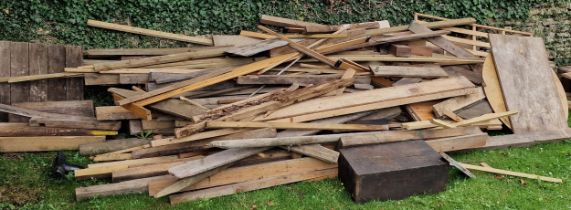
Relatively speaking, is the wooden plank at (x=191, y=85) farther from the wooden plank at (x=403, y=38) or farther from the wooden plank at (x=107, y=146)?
the wooden plank at (x=403, y=38)

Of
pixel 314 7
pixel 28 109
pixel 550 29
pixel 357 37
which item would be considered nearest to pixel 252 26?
pixel 314 7

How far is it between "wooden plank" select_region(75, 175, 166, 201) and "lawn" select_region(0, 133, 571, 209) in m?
0.05

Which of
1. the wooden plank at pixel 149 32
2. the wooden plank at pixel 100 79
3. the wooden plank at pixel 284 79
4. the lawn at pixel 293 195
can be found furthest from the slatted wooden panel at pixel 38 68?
the wooden plank at pixel 284 79

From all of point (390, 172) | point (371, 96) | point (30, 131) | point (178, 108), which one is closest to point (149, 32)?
point (178, 108)

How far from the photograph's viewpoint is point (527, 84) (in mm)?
7074

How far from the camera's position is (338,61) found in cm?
645

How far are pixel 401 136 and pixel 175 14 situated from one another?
142 inches

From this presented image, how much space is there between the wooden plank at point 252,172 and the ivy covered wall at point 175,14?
9.01 feet

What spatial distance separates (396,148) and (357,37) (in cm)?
215

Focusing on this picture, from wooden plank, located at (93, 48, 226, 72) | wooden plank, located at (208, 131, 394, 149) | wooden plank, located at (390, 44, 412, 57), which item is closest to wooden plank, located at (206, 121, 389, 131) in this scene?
wooden plank, located at (208, 131, 394, 149)

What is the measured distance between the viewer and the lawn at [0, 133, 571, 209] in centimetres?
477

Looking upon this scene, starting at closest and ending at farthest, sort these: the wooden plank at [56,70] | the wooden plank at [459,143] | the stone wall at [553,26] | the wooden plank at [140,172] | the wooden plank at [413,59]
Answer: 1. the wooden plank at [140,172]
2. the wooden plank at [459,143]
3. the wooden plank at [56,70]
4. the wooden plank at [413,59]
5. the stone wall at [553,26]

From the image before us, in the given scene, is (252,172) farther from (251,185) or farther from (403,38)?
(403,38)

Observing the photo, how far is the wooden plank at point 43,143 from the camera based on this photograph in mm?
5535
